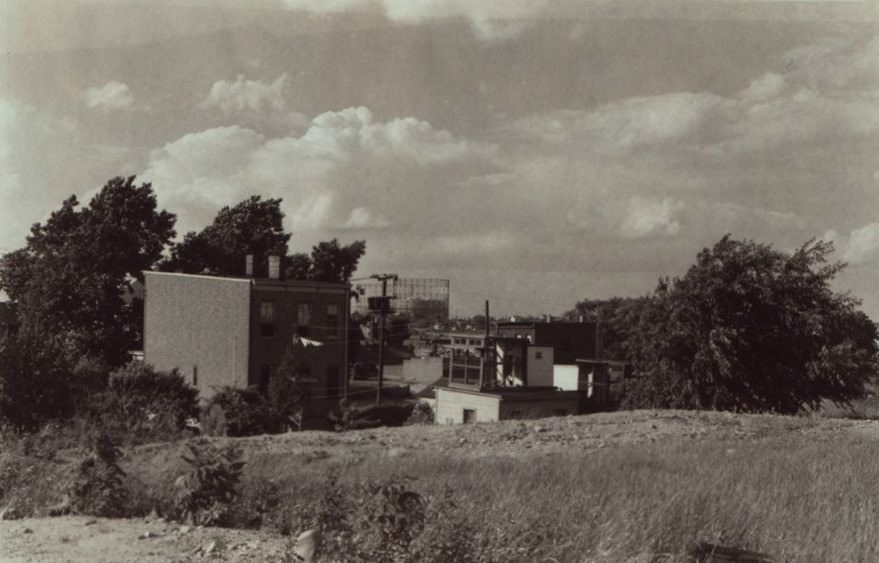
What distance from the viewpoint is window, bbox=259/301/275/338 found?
34000mm

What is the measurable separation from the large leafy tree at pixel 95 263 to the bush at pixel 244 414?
15.2 metres

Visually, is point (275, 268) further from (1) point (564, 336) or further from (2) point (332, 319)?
(1) point (564, 336)

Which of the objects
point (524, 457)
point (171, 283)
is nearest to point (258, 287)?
point (171, 283)

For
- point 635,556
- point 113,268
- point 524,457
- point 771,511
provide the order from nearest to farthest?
point 635,556
point 771,511
point 524,457
point 113,268

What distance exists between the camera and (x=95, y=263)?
3944 cm

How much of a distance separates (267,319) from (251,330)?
1.05 metres

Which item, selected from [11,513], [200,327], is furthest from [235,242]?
[11,513]

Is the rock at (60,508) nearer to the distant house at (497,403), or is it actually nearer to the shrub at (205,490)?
the shrub at (205,490)

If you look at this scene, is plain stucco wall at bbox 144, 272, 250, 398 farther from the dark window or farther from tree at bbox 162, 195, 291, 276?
tree at bbox 162, 195, 291, 276

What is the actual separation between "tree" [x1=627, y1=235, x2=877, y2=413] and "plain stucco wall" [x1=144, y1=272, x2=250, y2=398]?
1877cm

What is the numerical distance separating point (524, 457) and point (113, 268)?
3560cm

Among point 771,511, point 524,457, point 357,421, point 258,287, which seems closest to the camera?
point 771,511

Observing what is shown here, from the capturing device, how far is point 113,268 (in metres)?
40.4

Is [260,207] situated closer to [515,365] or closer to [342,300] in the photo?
[342,300]
